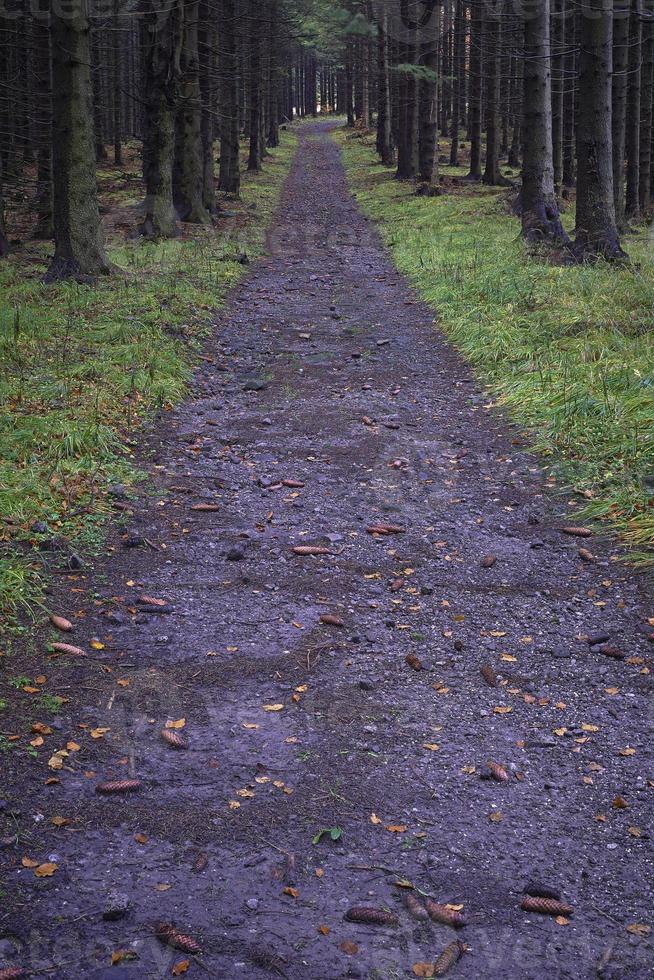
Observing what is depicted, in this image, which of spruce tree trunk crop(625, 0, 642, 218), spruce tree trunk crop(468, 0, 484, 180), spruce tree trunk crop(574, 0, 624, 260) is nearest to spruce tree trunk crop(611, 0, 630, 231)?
spruce tree trunk crop(625, 0, 642, 218)

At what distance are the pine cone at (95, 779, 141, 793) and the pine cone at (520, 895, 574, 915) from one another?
1394mm

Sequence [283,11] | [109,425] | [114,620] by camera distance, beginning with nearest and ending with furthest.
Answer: [114,620] → [109,425] → [283,11]

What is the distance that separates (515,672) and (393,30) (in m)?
29.3

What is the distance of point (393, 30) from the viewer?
28281mm

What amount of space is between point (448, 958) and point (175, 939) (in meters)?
0.77

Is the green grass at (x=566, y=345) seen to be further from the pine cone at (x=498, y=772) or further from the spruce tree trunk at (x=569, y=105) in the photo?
the spruce tree trunk at (x=569, y=105)

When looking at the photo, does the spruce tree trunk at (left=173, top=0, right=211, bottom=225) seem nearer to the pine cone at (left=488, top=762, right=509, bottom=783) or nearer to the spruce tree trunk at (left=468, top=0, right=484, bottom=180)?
the spruce tree trunk at (left=468, top=0, right=484, bottom=180)

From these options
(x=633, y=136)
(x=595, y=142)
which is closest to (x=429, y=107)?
(x=633, y=136)

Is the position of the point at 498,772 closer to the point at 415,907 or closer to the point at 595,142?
the point at 415,907

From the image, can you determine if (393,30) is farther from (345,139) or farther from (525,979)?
(525,979)

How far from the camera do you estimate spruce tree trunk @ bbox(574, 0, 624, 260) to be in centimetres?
1178

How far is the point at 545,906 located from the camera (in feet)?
8.41

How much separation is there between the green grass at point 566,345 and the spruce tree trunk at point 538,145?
56 centimetres

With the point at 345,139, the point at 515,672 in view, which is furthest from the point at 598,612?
the point at 345,139
